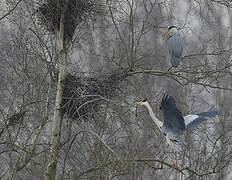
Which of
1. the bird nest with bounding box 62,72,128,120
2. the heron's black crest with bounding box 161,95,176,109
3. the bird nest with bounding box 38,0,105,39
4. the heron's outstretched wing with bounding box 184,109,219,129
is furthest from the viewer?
the bird nest with bounding box 38,0,105,39

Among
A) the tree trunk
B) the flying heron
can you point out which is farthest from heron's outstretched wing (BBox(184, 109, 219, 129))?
the tree trunk

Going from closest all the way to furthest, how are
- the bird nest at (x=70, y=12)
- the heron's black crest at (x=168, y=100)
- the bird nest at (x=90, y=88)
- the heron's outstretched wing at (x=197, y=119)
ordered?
1. the heron's black crest at (x=168, y=100)
2. the heron's outstretched wing at (x=197, y=119)
3. the bird nest at (x=90, y=88)
4. the bird nest at (x=70, y=12)

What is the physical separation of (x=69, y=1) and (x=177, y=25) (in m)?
1.04

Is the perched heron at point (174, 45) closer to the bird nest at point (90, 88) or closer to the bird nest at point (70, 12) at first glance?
the bird nest at point (90, 88)

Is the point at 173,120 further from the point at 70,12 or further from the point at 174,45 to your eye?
the point at 70,12

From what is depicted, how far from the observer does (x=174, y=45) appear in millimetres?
4230

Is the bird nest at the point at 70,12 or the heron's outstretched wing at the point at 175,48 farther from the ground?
the bird nest at the point at 70,12

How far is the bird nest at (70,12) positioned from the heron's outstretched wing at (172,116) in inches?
52.5

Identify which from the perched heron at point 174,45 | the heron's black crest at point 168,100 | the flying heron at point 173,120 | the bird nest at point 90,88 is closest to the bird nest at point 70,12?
the bird nest at point 90,88

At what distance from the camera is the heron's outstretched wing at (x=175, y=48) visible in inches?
160

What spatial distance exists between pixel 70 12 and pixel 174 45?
1040mm

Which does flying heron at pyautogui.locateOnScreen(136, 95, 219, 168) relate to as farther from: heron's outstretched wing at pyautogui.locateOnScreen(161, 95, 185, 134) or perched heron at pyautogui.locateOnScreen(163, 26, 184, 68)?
perched heron at pyautogui.locateOnScreen(163, 26, 184, 68)

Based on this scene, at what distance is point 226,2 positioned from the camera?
3.82 meters

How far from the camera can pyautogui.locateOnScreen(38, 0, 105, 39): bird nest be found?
4.14 meters
